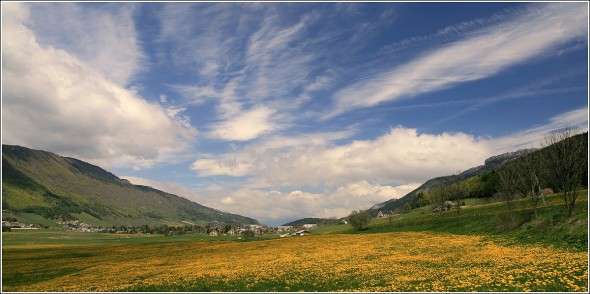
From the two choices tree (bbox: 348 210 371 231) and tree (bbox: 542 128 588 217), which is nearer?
tree (bbox: 542 128 588 217)

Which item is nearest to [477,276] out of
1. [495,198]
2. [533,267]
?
[533,267]

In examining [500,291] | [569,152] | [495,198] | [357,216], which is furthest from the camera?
[495,198]

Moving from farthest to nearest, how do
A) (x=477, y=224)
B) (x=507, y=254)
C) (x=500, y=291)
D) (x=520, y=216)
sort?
(x=477, y=224)
(x=520, y=216)
(x=507, y=254)
(x=500, y=291)

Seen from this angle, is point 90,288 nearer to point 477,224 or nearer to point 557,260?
point 557,260

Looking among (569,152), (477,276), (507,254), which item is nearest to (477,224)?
(569,152)

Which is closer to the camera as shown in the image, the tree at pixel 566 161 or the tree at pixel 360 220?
the tree at pixel 566 161

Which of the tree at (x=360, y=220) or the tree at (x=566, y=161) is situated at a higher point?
the tree at (x=566, y=161)

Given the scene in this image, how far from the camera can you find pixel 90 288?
1444 inches

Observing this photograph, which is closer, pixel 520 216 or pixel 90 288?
pixel 90 288

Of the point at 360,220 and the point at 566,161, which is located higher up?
the point at 566,161

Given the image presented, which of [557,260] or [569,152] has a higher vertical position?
[569,152]

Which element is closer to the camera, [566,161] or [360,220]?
[566,161]

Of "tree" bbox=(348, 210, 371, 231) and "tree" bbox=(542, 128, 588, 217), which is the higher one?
"tree" bbox=(542, 128, 588, 217)

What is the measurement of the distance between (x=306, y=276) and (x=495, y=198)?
464ft
